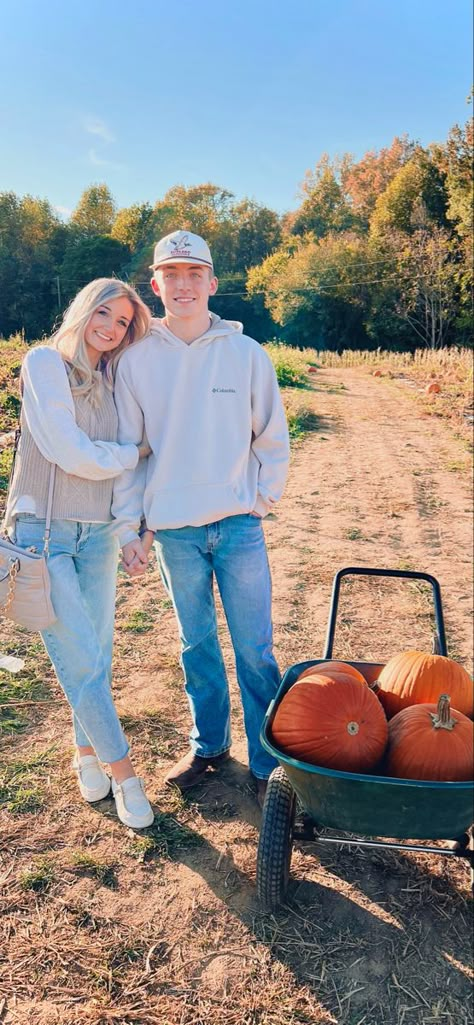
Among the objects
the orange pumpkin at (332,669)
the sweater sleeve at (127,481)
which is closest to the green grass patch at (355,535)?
the sweater sleeve at (127,481)

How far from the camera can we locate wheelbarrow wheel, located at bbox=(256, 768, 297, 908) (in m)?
2.26

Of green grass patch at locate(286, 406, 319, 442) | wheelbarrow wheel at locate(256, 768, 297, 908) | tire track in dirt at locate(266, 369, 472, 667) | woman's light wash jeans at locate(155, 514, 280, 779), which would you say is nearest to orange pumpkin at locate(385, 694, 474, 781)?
wheelbarrow wheel at locate(256, 768, 297, 908)

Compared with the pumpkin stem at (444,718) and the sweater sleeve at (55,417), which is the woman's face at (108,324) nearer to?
the sweater sleeve at (55,417)

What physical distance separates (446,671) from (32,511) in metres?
1.46

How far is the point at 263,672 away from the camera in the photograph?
108 inches

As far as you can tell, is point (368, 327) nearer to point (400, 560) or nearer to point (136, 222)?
point (136, 222)

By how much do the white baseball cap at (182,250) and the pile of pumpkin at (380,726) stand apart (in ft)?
4.81

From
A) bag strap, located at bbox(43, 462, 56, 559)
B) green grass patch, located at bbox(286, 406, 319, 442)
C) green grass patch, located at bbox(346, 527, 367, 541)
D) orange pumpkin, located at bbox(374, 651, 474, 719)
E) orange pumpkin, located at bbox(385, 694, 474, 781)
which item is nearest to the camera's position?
orange pumpkin, located at bbox(385, 694, 474, 781)

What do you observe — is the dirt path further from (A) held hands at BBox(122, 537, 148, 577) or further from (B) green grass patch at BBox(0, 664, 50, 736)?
(A) held hands at BBox(122, 537, 148, 577)

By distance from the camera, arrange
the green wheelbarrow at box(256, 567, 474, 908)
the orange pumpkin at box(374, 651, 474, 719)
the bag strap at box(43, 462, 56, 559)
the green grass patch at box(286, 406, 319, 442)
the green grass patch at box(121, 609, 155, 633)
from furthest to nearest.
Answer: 1. the green grass patch at box(286, 406, 319, 442)
2. the green grass patch at box(121, 609, 155, 633)
3. the bag strap at box(43, 462, 56, 559)
4. the orange pumpkin at box(374, 651, 474, 719)
5. the green wheelbarrow at box(256, 567, 474, 908)

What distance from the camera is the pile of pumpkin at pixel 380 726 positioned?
1.94 meters

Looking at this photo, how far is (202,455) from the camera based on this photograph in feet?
8.47

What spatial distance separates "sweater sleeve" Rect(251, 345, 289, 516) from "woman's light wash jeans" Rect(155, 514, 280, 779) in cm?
12

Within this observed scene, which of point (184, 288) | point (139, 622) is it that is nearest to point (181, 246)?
point (184, 288)
